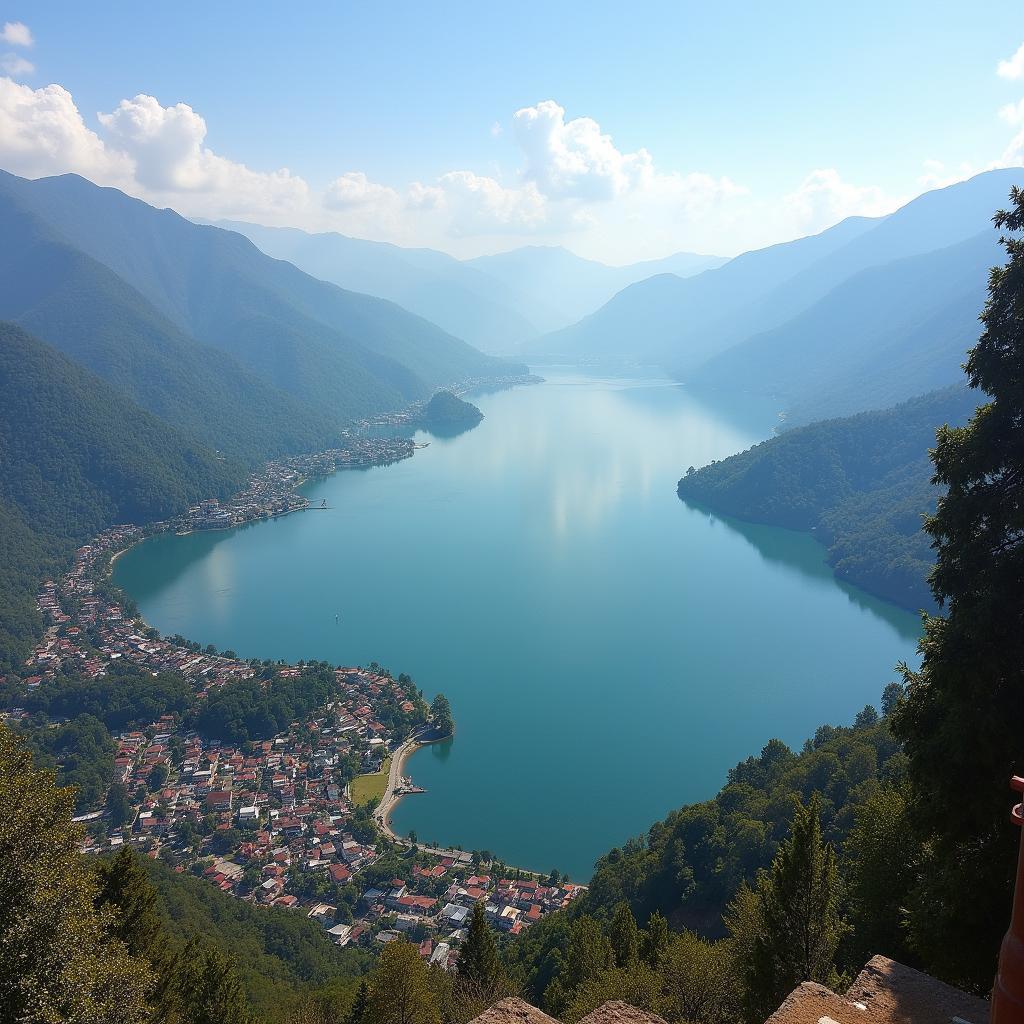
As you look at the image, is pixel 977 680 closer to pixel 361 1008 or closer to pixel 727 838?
pixel 361 1008

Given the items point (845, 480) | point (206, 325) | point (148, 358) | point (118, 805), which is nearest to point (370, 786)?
point (118, 805)

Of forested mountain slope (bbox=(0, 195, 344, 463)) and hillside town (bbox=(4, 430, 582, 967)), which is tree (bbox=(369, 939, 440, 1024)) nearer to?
hillside town (bbox=(4, 430, 582, 967))

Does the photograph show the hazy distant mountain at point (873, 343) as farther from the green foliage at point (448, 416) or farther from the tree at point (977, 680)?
the tree at point (977, 680)

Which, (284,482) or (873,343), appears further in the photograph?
(873,343)

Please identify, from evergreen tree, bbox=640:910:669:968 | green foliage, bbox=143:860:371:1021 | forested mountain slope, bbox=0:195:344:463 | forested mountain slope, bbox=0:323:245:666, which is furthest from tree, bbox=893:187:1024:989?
→ forested mountain slope, bbox=0:195:344:463

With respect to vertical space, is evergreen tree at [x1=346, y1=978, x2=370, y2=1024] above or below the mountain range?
below

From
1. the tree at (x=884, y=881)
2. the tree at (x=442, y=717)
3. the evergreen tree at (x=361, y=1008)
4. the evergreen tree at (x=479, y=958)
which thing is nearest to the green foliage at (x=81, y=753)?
the tree at (x=442, y=717)

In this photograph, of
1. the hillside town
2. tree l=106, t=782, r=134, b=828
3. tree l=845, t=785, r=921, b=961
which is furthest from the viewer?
tree l=106, t=782, r=134, b=828
